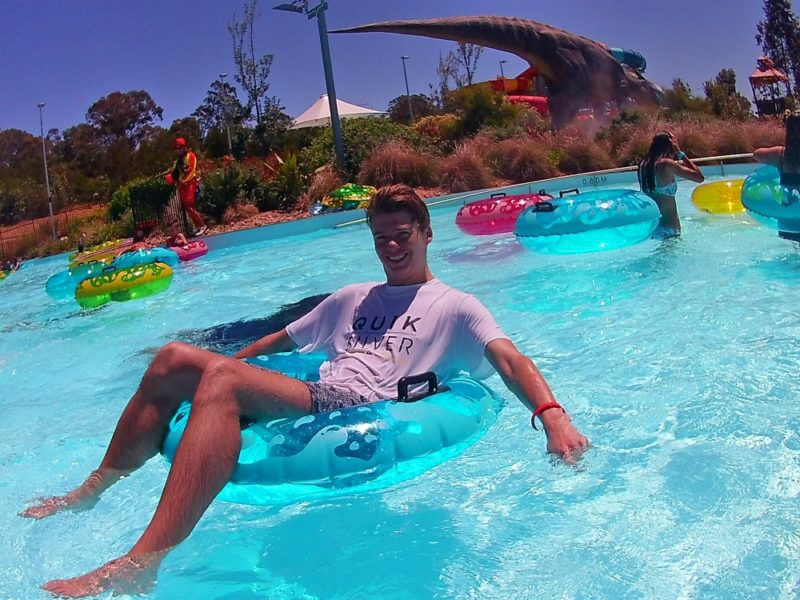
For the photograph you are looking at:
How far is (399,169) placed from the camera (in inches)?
630

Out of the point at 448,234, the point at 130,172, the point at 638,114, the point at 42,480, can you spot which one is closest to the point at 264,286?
the point at 448,234

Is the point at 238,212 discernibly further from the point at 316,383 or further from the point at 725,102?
the point at 725,102

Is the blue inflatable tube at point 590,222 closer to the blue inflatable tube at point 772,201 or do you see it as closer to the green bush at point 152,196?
the blue inflatable tube at point 772,201

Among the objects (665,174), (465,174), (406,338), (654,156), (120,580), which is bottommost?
(120,580)

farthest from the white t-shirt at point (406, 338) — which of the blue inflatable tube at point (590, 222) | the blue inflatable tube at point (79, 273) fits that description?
the blue inflatable tube at point (79, 273)

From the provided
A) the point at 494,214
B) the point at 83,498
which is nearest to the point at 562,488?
the point at 83,498

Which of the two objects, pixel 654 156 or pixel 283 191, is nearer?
pixel 654 156

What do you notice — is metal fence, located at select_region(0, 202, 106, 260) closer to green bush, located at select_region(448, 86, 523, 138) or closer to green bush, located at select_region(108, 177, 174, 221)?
Result: green bush, located at select_region(108, 177, 174, 221)

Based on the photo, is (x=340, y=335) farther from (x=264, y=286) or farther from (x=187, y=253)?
(x=187, y=253)

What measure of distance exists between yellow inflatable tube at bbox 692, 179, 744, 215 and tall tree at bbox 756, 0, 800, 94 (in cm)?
2839

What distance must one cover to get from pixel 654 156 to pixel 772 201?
130cm

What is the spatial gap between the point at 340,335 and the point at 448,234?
7701mm

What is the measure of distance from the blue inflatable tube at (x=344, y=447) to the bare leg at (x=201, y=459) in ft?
0.23

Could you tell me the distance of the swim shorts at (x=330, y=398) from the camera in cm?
248
